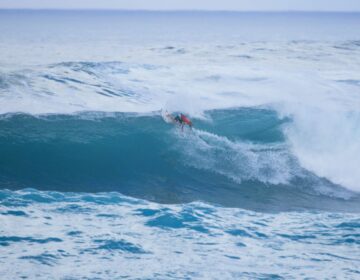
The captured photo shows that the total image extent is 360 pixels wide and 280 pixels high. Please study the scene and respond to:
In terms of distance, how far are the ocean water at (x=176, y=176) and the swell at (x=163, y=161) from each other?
40 millimetres

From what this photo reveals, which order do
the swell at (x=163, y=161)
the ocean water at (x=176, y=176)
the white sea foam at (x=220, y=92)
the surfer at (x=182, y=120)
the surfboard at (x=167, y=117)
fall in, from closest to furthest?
1. the ocean water at (x=176, y=176)
2. the swell at (x=163, y=161)
3. the surfer at (x=182, y=120)
4. the white sea foam at (x=220, y=92)
5. the surfboard at (x=167, y=117)

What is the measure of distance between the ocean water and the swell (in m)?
0.04

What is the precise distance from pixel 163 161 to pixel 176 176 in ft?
2.85

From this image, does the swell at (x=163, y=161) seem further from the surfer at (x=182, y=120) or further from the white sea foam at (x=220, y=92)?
the white sea foam at (x=220, y=92)

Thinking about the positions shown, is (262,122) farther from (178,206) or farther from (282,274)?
(282,274)

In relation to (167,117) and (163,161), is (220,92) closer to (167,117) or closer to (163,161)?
(167,117)

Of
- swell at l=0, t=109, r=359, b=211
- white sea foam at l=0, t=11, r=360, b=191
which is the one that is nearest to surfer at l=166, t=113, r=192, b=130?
swell at l=0, t=109, r=359, b=211

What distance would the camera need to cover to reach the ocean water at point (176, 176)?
608 centimetres

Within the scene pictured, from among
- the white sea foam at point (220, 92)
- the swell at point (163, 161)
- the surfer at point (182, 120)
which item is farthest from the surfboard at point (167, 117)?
the white sea foam at point (220, 92)

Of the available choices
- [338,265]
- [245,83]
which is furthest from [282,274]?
[245,83]

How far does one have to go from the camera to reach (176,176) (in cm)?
1031

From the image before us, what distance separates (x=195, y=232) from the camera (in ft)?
22.6

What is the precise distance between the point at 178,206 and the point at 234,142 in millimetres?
4225

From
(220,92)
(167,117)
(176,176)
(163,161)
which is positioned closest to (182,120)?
(167,117)
